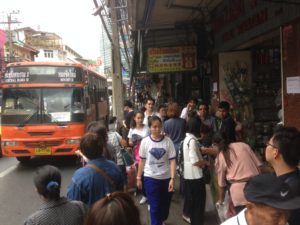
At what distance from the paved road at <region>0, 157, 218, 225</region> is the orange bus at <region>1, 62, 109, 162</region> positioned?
0.67 m

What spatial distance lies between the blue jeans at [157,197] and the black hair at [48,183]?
8.62ft

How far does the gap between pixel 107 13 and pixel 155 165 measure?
7.50 meters

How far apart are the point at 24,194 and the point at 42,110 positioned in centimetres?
291

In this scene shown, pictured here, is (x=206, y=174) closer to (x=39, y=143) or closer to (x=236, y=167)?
(x=236, y=167)

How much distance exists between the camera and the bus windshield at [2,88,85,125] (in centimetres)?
1116

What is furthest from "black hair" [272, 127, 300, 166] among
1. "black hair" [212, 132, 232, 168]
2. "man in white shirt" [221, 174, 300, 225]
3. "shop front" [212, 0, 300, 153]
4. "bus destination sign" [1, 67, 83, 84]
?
"bus destination sign" [1, 67, 83, 84]

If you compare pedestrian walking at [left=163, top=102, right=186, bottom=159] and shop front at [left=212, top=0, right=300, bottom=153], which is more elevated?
shop front at [left=212, top=0, right=300, bottom=153]

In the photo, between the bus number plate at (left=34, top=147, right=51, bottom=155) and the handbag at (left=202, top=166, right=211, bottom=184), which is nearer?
the handbag at (left=202, top=166, right=211, bottom=184)

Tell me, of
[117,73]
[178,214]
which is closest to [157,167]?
[178,214]

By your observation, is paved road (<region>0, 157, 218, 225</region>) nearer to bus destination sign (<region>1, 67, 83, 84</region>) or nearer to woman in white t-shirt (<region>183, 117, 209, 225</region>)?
woman in white t-shirt (<region>183, 117, 209, 225</region>)

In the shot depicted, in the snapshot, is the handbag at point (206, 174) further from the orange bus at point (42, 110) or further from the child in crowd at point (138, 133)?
the orange bus at point (42, 110)

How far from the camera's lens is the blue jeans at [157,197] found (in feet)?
18.6

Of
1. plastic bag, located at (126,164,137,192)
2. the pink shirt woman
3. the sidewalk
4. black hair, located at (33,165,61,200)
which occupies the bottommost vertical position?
the sidewalk

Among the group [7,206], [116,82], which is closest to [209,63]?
[116,82]
